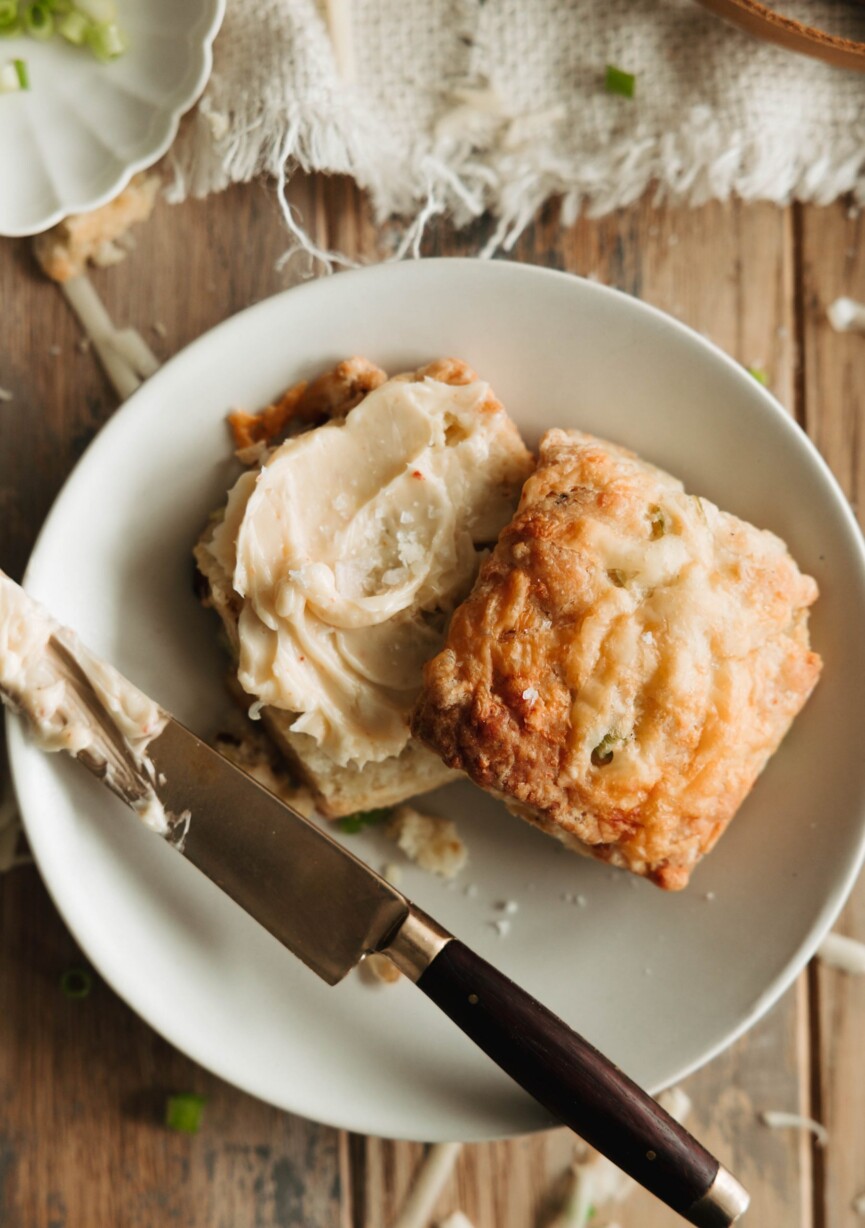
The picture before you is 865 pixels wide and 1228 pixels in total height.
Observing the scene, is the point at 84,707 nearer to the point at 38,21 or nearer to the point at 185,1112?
the point at 185,1112

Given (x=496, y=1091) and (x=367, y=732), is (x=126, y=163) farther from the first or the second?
(x=496, y=1091)

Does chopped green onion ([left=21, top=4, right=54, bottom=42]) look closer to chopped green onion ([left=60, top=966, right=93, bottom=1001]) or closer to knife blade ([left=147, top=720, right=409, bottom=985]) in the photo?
knife blade ([left=147, top=720, right=409, bottom=985])

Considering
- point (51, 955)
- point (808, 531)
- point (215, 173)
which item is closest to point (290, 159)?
point (215, 173)

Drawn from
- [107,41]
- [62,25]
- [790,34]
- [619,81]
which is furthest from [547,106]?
[62,25]

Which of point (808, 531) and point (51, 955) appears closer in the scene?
point (808, 531)

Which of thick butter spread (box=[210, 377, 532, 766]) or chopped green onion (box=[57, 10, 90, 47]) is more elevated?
chopped green onion (box=[57, 10, 90, 47])

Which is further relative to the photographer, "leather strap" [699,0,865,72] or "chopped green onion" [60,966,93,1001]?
"chopped green onion" [60,966,93,1001]

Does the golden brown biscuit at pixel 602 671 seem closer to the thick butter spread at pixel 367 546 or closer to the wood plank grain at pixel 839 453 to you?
the thick butter spread at pixel 367 546

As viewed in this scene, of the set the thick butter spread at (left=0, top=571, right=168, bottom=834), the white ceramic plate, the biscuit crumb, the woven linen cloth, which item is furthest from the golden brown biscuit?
the white ceramic plate
